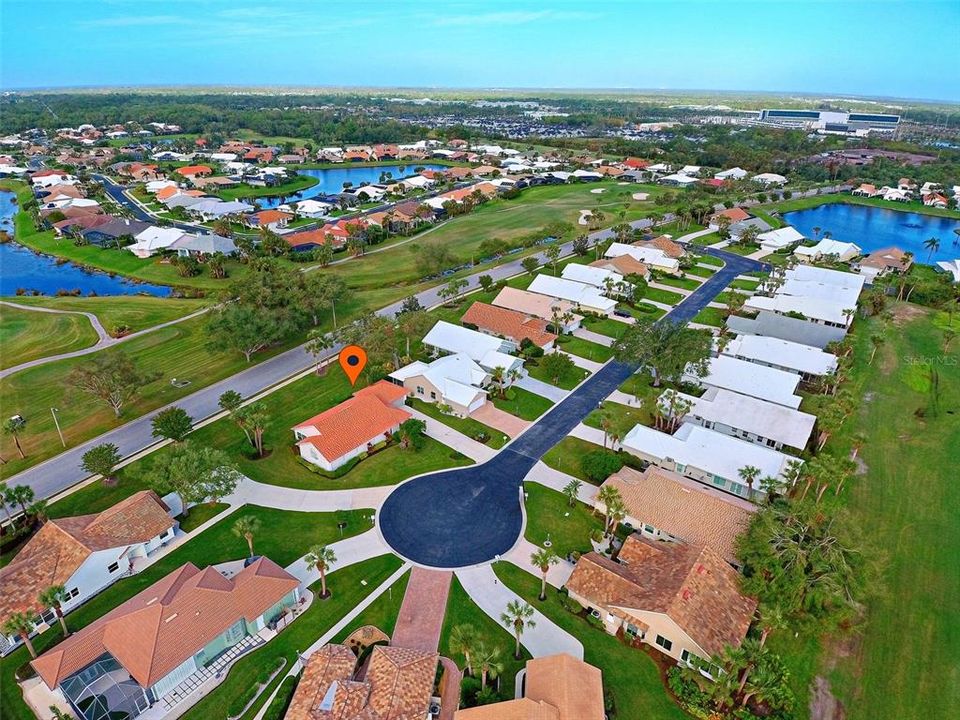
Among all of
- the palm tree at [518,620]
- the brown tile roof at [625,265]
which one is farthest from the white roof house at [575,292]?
the palm tree at [518,620]

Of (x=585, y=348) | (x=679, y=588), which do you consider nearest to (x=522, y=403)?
(x=585, y=348)

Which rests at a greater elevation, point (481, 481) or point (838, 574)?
point (838, 574)

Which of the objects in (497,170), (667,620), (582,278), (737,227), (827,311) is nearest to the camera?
(667,620)

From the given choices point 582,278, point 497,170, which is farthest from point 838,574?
point 497,170

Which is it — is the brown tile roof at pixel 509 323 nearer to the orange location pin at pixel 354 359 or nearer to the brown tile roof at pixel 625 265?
the orange location pin at pixel 354 359

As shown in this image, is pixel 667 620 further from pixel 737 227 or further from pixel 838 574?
pixel 737 227

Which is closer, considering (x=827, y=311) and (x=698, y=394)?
(x=698, y=394)

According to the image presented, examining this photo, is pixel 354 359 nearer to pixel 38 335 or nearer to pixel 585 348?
pixel 585 348
